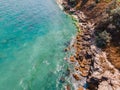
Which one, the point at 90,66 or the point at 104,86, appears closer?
the point at 104,86

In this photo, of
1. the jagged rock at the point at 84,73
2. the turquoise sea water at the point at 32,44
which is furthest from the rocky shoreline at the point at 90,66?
the turquoise sea water at the point at 32,44

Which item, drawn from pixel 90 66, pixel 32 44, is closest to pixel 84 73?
pixel 90 66

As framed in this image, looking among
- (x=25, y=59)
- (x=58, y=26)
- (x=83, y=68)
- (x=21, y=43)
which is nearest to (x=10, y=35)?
(x=21, y=43)

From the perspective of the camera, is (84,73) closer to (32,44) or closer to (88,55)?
(88,55)

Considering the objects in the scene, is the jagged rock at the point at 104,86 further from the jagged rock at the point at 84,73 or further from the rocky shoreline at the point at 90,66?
the jagged rock at the point at 84,73

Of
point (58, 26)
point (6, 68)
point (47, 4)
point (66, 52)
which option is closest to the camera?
point (6, 68)

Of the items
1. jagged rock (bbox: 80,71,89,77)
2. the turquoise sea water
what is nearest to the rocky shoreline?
jagged rock (bbox: 80,71,89,77)

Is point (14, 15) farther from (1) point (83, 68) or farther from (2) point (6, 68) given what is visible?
(1) point (83, 68)
